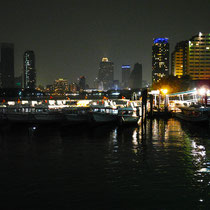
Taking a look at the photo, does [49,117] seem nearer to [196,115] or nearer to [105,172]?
[196,115]

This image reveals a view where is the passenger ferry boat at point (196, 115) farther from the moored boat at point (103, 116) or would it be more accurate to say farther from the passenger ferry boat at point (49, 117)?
the passenger ferry boat at point (49, 117)

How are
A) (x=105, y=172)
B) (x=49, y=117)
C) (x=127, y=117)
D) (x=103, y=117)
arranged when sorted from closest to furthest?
(x=105, y=172) → (x=103, y=117) → (x=127, y=117) → (x=49, y=117)

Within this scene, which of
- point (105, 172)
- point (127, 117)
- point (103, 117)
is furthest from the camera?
point (127, 117)

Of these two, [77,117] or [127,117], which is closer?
[77,117]

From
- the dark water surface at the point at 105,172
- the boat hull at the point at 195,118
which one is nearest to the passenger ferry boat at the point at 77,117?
the dark water surface at the point at 105,172

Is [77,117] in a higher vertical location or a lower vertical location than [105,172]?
higher

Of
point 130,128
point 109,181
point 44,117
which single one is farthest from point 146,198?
point 44,117

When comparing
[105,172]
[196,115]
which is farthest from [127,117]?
[105,172]

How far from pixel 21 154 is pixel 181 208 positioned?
47.5ft

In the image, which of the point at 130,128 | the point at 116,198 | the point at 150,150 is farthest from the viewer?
the point at 130,128

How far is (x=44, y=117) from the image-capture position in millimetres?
45125

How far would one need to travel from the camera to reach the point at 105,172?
18.9m

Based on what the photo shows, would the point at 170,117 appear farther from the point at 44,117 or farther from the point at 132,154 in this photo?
the point at 132,154

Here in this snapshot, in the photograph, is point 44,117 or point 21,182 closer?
point 21,182
